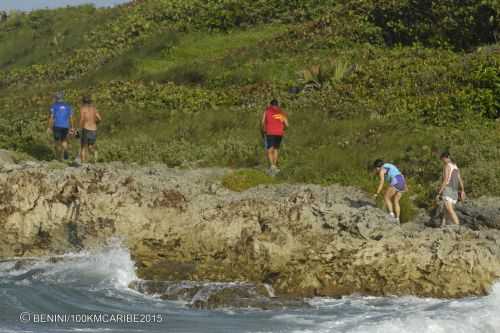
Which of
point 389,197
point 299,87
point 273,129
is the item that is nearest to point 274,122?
point 273,129

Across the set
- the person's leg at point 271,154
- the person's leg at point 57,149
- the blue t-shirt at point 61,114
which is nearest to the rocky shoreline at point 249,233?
the person's leg at point 271,154

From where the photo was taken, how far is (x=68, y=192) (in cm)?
1944

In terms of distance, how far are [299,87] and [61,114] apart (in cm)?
1060

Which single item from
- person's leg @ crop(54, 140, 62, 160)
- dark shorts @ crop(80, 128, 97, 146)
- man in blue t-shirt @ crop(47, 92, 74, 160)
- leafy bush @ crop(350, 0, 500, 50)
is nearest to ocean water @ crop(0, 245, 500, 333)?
dark shorts @ crop(80, 128, 97, 146)

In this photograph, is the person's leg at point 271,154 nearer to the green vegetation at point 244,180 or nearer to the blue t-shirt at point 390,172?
the green vegetation at point 244,180

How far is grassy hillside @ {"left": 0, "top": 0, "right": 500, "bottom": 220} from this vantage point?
23172 mm

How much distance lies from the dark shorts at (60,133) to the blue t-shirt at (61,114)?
0.13m

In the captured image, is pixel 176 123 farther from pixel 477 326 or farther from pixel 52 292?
pixel 477 326

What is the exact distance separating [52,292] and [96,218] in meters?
2.90

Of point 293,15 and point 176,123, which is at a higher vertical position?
point 293,15

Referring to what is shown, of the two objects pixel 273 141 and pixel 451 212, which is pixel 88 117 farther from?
pixel 451 212

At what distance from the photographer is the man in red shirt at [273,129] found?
2232 centimetres

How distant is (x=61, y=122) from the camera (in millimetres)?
23109

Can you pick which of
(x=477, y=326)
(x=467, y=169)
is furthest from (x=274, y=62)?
(x=477, y=326)
